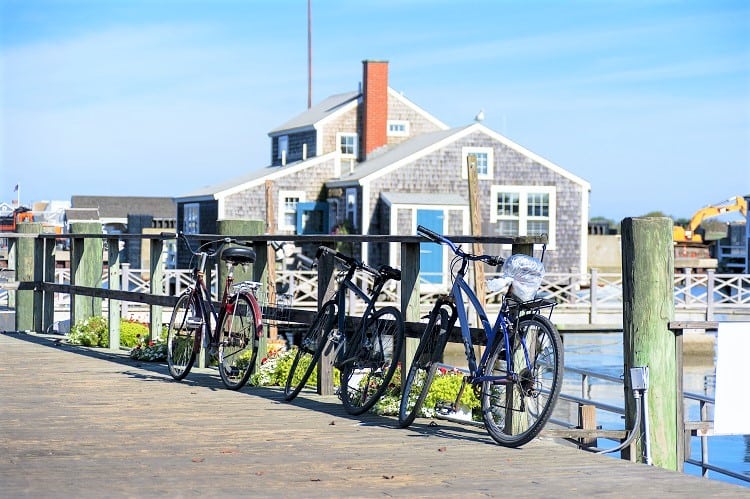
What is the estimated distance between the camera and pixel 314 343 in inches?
339

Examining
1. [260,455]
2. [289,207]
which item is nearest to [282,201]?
[289,207]

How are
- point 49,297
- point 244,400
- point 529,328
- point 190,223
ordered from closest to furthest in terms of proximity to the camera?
point 529,328
point 244,400
point 49,297
point 190,223

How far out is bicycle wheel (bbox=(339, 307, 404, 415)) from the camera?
7836 millimetres

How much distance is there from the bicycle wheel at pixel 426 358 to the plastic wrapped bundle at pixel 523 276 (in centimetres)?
69

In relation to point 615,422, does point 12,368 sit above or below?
above

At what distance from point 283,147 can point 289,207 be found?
560 centimetres

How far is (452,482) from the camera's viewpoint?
224 inches

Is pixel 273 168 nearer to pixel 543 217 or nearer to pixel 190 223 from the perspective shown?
pixel 190 223

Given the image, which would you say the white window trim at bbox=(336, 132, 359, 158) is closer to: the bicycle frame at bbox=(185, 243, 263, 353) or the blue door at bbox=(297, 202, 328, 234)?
the blue door at bbox=(297, 202, 328, 234)

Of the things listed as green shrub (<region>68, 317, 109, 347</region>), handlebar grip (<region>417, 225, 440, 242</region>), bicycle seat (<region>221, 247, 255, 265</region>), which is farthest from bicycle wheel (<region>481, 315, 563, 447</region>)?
green shrub (<region>68, 317, 109, 347</region>)

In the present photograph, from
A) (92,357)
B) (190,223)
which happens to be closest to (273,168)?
(190,223)

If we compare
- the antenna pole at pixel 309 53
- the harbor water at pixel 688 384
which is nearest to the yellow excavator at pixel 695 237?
the antenna pole at pixel 309 53

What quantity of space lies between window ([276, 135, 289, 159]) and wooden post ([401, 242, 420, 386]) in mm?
39755

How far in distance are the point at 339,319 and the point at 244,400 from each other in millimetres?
863
